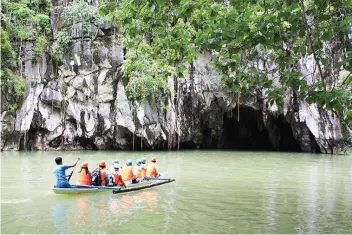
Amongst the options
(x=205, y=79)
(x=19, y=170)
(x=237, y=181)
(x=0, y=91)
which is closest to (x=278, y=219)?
(x=237, y=181)

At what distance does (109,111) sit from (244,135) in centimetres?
1109

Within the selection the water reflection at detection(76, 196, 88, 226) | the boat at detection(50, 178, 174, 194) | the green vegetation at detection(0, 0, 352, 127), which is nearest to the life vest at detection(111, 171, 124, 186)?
the boat at detection(50, 178, 174, 194)

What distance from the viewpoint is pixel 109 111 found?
2367cm

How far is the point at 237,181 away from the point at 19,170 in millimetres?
7055

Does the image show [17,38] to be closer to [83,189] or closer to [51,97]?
[51,97]

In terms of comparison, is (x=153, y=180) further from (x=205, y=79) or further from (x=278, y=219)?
(x=205, y=79)

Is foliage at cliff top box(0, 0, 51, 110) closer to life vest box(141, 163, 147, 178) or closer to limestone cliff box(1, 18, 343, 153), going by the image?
limestone cliff box(1, 18, 343, 153)

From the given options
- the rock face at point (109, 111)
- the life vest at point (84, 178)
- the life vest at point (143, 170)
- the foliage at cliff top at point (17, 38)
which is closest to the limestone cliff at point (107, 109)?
the rock face at point (109, 111)

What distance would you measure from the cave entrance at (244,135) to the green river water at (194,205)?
581 inches

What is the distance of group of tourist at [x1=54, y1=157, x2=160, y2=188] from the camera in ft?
32.0

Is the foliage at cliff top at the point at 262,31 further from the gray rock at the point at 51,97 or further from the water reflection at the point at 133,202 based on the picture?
the gray rock at the point at 51,97

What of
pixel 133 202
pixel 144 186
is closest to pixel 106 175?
pixel 144 186

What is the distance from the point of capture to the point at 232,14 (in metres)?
5.54

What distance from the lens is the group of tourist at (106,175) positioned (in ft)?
32.0
